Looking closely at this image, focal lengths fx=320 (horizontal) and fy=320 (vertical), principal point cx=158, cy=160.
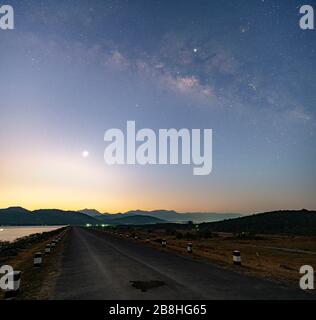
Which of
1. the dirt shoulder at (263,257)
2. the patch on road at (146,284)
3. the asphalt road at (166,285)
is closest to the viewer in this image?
the asphalt road at (166,285)

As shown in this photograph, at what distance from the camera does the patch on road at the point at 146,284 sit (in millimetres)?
10795

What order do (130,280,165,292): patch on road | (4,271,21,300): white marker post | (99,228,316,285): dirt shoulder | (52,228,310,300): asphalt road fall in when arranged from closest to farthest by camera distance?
(52,228,310,300): asphalt road
(4,271,21,300): white marker post
(130,280,165,292): patch on road
(99,228,316,285): dirt shoulder

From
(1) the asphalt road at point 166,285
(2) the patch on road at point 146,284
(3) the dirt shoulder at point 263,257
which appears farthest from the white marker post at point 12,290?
(3) the dirt shoulder at point 263,257

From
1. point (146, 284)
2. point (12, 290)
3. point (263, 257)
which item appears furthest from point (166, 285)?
point (263, 257)

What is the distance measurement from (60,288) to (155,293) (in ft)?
A: 12.0

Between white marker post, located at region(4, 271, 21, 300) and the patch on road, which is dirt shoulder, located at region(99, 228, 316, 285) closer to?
the patch on road

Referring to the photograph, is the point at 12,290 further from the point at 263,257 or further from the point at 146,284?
the point at 263,257

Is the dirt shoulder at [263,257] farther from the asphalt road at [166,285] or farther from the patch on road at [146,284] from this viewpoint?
the patch on road at [146,284]

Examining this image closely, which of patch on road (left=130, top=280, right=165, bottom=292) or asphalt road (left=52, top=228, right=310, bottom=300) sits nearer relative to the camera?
asphalt road (left=52, top=228, right=310, bottom=300)

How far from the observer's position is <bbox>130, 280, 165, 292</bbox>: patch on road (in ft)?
35.4

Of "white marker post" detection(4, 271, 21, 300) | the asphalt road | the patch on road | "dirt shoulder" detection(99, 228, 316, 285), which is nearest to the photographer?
the asphalt road

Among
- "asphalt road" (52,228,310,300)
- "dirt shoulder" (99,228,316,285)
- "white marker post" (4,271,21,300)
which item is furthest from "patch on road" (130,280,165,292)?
"dirt shoulder" (99,228,316,285)
